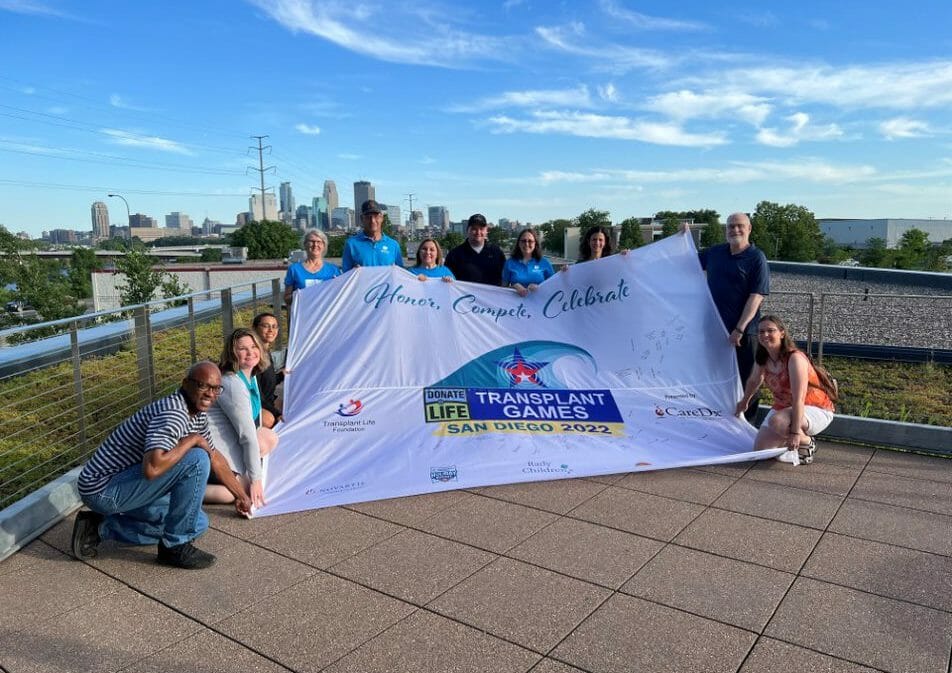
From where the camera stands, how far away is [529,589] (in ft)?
11.1

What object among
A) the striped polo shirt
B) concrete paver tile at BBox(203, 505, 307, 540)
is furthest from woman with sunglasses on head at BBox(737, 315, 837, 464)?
the striped polo shirt

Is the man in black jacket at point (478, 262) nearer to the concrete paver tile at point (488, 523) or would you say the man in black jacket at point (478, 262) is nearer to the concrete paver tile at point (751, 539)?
the concrete paver tile at point (488, 523)

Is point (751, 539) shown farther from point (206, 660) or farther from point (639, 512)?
point (206, 660)

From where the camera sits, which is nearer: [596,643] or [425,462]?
[596,643]

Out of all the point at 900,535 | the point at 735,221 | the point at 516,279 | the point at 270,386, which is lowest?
the point at 900,535

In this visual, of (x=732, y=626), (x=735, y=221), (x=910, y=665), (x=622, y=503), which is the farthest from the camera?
(x=735, y=221)

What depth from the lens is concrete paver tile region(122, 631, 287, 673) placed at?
276 cm

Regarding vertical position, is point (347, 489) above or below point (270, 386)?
below

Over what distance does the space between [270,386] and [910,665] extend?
4433mm

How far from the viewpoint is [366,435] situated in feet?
17.3

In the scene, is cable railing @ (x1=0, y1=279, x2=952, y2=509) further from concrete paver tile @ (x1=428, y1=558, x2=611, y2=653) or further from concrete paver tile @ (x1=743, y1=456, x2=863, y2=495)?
concrete paver tile @ (x1=428, y1=558, x2=611, y2=653)

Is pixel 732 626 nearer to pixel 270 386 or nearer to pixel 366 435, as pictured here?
pixel 366 435

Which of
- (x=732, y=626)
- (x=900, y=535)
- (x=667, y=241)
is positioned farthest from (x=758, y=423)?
(x=732, y=626)
